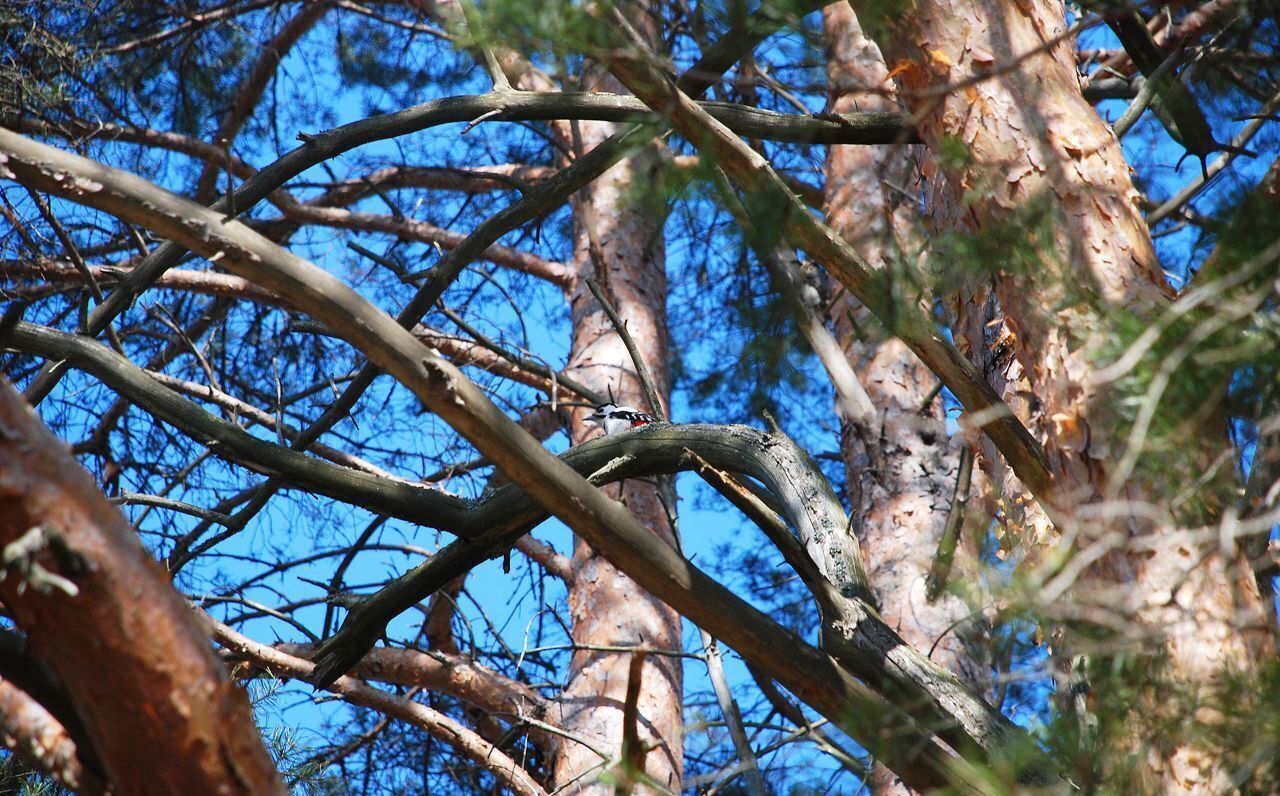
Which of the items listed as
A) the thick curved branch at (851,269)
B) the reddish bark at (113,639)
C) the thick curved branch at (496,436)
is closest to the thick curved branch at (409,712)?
the thick curved branch at (496,436)

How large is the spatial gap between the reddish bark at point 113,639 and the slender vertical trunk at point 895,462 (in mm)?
2149

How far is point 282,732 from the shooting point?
355 cm

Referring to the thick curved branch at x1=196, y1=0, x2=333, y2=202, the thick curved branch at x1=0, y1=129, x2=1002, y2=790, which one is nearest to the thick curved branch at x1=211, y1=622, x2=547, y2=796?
the thick curved branch at x1=0, y1=129, x2=1002, y2=790

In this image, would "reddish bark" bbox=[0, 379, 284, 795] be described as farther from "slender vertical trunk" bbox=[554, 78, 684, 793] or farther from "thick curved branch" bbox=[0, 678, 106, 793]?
"slender vertical trunk" bbox=[554, 78, 684, 793]

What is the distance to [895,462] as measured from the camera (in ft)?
12.8

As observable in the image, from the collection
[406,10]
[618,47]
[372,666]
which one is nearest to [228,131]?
[406,10]

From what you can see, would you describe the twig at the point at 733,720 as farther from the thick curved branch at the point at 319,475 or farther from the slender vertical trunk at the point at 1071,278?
the slender vertical trunk at the point at 1071,278

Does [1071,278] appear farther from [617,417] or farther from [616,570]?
[616,570]

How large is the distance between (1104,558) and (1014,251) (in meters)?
0.53

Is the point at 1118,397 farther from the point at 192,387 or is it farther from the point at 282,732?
the point at 192,387

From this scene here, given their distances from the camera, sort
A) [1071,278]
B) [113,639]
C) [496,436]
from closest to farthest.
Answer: [113,639] < [496,436] < [1071,278]

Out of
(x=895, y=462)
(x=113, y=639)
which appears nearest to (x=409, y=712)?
(x=895, y=462)

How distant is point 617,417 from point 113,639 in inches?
98.3

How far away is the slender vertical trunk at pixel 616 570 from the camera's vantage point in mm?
3855
